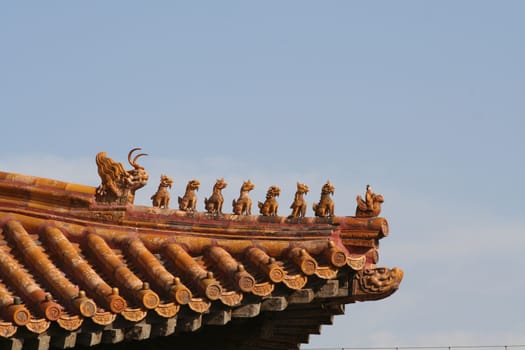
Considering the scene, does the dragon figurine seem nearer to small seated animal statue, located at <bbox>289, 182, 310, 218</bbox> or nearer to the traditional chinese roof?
the traditional chinese roof

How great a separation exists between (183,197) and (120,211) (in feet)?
2.93

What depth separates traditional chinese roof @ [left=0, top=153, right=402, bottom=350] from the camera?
685 inches

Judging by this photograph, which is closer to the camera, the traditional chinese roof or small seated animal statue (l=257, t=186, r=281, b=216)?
the traditional chinese roof

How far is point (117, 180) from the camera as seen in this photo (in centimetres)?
1916

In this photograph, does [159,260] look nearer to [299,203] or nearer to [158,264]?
[158,264]

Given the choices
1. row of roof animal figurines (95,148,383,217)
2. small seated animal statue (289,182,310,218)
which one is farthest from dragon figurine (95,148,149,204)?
small seated animal statue (289,182,310,218)

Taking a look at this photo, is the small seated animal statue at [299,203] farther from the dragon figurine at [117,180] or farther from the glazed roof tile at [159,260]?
the dragon figurine at [117,180]

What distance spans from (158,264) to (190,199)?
130 cm

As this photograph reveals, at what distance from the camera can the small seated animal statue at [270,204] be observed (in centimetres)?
1933

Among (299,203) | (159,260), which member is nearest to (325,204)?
(299,203)

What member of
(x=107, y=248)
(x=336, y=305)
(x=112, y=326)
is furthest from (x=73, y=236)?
(x=336, y=305)

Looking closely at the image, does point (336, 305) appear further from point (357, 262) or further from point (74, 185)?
point (74, 185)

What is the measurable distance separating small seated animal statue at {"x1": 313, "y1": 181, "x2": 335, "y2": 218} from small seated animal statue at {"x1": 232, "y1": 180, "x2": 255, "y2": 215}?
916 millimetres

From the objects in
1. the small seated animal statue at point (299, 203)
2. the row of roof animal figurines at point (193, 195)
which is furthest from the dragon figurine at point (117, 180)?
the small seated animal statue at point (299, 203)
